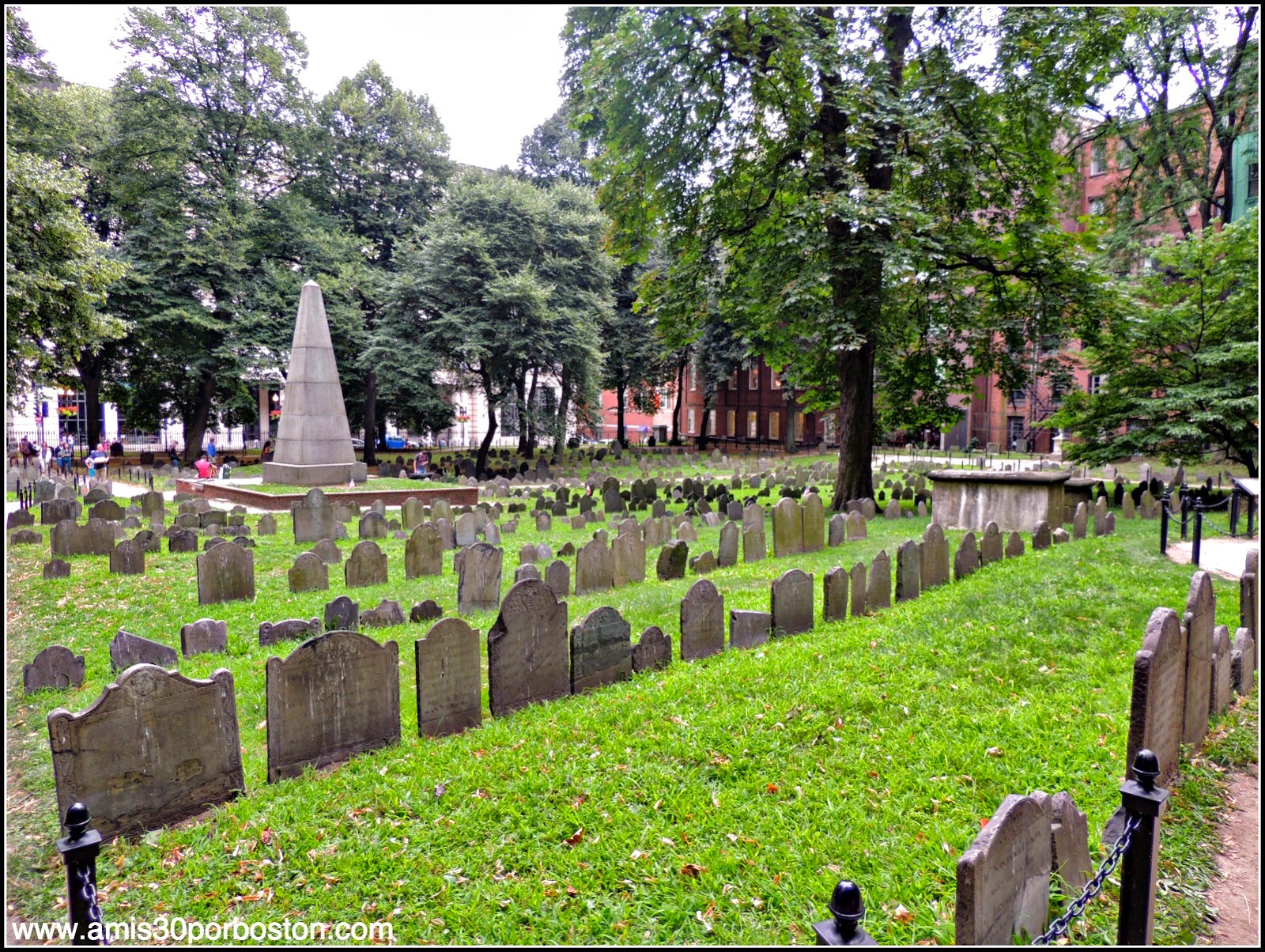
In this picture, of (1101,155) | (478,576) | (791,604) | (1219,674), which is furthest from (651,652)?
(1101,155)

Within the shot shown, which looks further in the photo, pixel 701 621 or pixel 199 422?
pixel 199 422

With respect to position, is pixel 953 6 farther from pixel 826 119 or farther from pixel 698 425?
pixel 698 425

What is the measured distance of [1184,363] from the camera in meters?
14.9

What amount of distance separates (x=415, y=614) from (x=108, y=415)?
42780 millimetres

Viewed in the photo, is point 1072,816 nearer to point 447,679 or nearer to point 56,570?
point 447,679

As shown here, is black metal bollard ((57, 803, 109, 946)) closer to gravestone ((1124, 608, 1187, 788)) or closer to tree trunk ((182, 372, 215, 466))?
gravestone ((1124, 608, 1187, 788))

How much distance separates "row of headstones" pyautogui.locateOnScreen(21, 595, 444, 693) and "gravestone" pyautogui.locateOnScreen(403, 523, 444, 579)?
1985 mm

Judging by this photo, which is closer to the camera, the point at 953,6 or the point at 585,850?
the point at 585,850

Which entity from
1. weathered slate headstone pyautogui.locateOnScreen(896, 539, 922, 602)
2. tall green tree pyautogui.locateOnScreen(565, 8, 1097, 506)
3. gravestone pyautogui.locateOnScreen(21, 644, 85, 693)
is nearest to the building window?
tall green tree pyautogui.locateOnScreen(565, 8, 1097, 506)

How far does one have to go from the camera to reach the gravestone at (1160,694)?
11.4ft

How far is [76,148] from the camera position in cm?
2416

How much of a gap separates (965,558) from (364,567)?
24.7ft

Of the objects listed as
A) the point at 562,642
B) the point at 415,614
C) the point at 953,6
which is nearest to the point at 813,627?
the point at 562,642

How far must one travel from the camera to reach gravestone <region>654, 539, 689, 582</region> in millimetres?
9477
